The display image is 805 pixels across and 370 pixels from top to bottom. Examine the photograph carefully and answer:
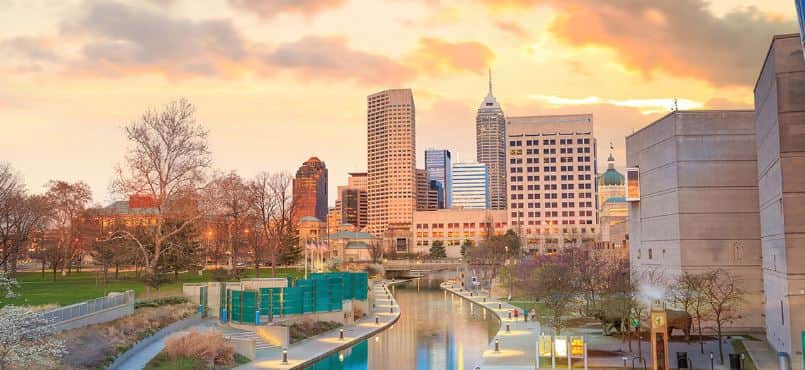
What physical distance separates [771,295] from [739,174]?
43.3 feet

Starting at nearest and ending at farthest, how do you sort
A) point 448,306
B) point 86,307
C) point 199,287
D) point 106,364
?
point 106,364 → point 86,307 → point 199,287 → point 448,306

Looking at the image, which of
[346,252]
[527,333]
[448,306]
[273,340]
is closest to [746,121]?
[527,333]

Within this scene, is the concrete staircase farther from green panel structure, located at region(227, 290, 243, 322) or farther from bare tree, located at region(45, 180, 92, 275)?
bare tree, located at region(45, 180, 92, 275)

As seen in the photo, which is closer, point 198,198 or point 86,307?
point 86,307

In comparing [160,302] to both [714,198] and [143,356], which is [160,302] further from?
[714,198]

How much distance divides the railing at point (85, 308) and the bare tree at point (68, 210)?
47.1 metres

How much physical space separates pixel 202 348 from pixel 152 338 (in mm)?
6772

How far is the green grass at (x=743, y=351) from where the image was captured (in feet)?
111

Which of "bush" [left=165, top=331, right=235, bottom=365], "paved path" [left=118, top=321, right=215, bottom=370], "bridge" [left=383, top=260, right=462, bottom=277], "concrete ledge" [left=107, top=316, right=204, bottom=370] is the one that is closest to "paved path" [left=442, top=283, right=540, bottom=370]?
"bush" [left=165, top=331, right=235, bottom=365]

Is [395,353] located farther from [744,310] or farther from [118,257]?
[118,257]

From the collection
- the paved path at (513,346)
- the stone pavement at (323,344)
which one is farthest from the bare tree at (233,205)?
the paved path at (513,346)

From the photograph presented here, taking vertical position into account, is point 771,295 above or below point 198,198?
below

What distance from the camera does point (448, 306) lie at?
78.6m

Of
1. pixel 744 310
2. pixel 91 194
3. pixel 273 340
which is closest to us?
pixel 273 340
